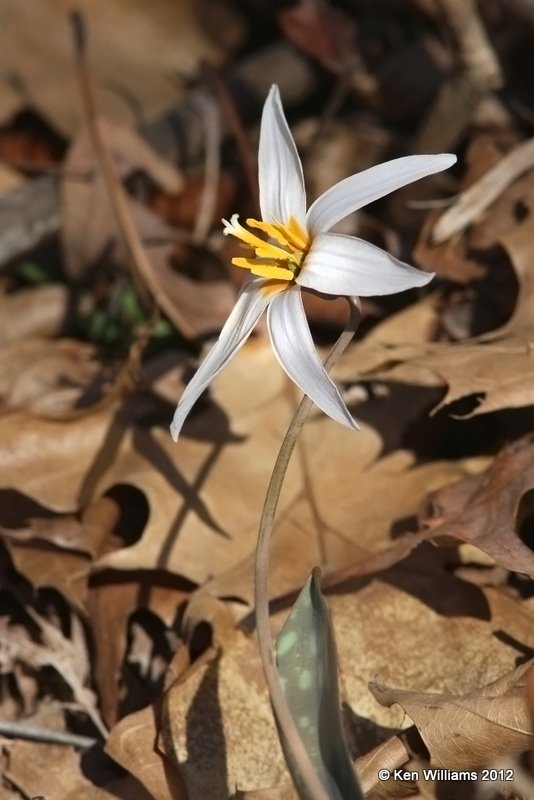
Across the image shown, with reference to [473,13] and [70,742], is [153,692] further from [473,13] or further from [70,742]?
[473,13]

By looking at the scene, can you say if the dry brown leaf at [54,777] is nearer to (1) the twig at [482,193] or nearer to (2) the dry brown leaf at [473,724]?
(2) the dry brown leaf at [473,724]

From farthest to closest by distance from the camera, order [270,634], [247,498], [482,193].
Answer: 1. [482,193]
2. [247,498]
3. [270,634]

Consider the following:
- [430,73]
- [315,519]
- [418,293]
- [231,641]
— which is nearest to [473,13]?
[430,73]

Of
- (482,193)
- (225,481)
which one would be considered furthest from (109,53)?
(225,481)

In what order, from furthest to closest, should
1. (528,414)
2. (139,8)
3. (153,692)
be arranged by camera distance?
(139,8) < (528,414) < (153,692)

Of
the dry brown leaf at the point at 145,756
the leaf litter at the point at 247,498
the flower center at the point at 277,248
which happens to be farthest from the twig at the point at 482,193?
the dry brown leaf at the point at 145,756

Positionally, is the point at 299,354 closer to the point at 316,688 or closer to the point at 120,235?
the point at 316,688

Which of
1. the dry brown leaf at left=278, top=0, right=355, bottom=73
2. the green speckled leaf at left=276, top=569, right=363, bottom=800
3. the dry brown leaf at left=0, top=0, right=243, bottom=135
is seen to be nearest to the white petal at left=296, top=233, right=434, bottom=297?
the green speckled leaf at left=276, top=569, right=363, bottom=800
